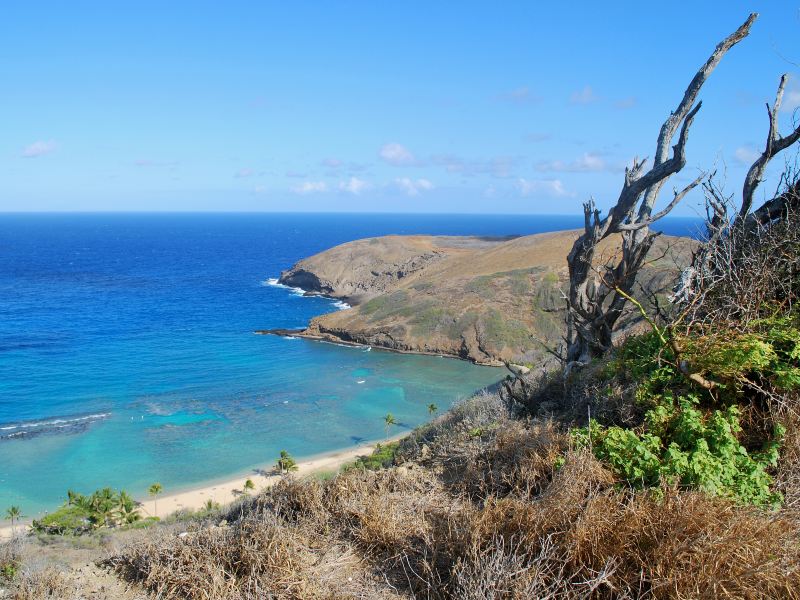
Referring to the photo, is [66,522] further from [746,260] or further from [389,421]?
[746,260]

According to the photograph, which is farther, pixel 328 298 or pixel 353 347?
pixel 328 298

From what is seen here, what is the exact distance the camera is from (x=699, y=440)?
5.82 metres

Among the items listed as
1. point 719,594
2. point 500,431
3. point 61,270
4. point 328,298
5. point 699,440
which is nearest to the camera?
point 719,594

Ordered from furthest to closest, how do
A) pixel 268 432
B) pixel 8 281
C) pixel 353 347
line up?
pixel 8 281 → pixel 353 347 → pixel 268 432

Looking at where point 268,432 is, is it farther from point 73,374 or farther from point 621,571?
point 621,571

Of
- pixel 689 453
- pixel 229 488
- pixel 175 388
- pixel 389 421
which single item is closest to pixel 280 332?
pixel 175 388

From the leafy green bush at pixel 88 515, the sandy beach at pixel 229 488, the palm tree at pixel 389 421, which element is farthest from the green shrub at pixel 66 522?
the palm tree at pixel 389 421

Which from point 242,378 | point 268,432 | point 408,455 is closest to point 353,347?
point 242,378

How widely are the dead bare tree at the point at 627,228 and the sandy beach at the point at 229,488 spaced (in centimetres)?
1456

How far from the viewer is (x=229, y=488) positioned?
987 inches

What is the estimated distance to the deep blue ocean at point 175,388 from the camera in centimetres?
2814

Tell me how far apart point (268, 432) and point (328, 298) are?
43.4 meters

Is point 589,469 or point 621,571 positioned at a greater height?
point 589,469

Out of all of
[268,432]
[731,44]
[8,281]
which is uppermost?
[731,44]
